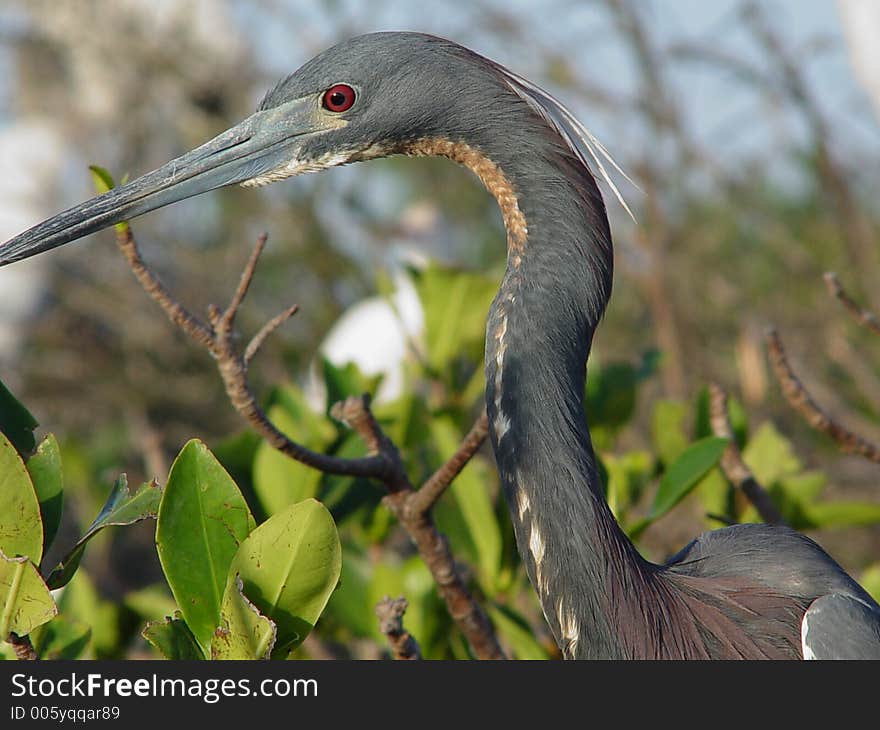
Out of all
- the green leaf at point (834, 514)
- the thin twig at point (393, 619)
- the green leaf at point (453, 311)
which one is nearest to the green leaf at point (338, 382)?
the green leaf at point (453, 311)

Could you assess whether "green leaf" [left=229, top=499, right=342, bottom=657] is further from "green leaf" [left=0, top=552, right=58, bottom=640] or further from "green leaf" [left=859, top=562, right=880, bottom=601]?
"green leaf" [left=859, top=562, right=880, bottom=601]

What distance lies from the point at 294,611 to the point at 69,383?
396cm

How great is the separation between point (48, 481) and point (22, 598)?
18 centimetres

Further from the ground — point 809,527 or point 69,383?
point 69,383

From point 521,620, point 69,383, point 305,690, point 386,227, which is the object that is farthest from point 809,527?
point 386,227

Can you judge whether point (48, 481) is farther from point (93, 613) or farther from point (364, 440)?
point (93, 613)

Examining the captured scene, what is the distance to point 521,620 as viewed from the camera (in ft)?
6.64

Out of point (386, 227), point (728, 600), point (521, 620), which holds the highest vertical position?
point (386, 227)

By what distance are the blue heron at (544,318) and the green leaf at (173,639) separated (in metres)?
0.46

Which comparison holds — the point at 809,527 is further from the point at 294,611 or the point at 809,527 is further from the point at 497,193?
the point at 294,611

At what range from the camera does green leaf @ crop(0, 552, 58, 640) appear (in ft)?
4.56

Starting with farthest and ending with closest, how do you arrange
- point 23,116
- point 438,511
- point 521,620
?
point 23,116, point 438,511, point 521,620

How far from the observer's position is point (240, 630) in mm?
1407

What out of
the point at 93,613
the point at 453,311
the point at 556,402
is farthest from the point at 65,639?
the point at 453,311
